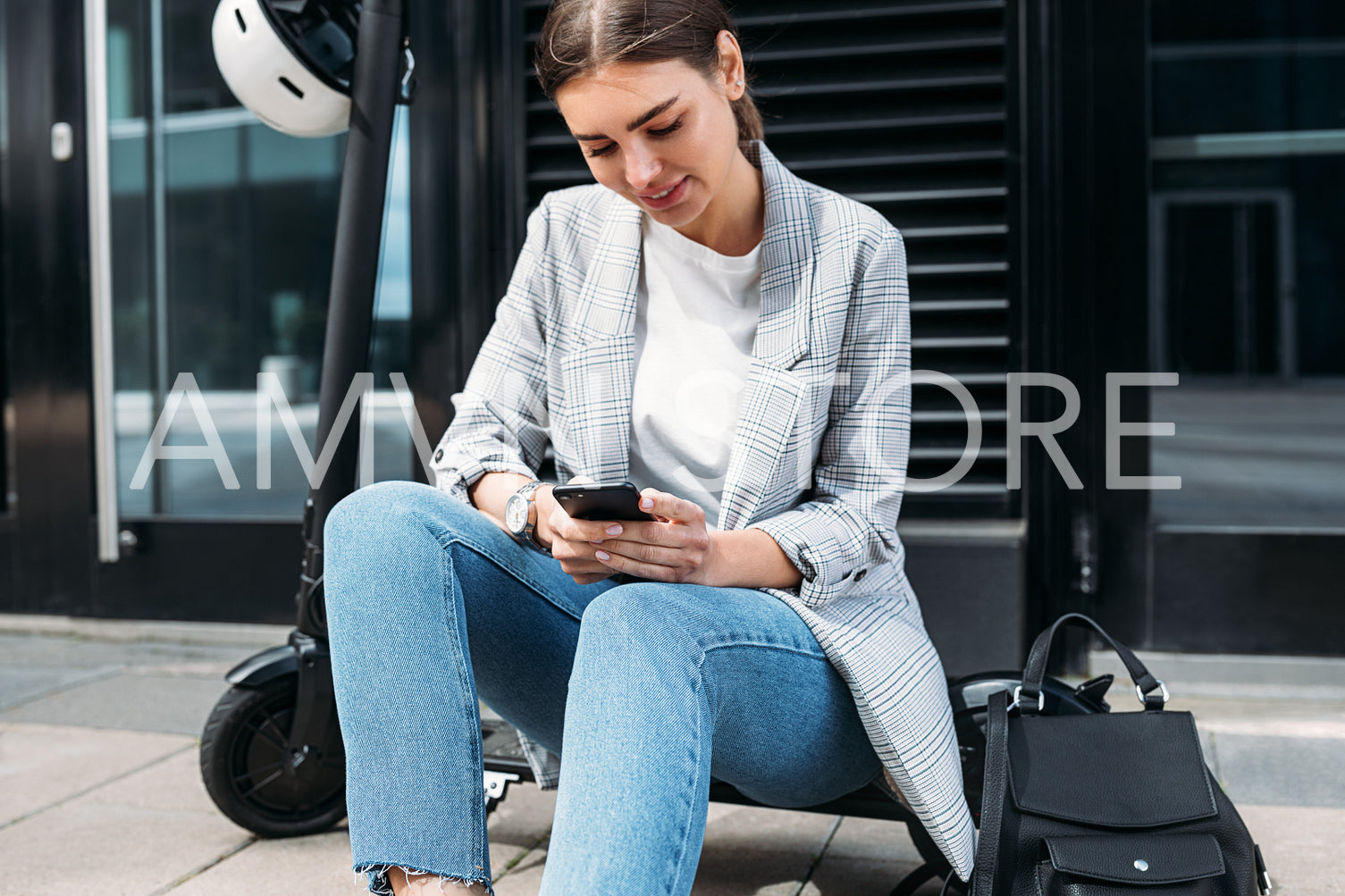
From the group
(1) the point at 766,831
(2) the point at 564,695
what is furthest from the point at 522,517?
(1) the point at 766,831

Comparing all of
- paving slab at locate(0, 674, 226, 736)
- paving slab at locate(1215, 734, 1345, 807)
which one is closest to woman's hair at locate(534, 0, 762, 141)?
paving slab at locate(1215, 734, 1345, 807)

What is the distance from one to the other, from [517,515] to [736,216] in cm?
53

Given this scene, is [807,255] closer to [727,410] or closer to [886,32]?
[727,410]

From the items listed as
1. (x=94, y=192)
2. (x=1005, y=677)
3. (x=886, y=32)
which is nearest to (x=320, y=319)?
(x=94, y=192)

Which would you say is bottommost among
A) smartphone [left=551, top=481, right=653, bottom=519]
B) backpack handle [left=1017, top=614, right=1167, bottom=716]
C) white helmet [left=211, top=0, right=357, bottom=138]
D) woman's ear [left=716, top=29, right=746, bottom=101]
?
backpack handle [left=1017, top=614, right=1167, bottom=716]

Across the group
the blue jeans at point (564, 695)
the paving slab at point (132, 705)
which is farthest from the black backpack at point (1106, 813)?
the paving slab at point (132, 705)

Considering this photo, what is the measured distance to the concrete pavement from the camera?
182 centimetres

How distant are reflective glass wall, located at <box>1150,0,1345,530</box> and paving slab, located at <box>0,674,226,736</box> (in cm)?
237

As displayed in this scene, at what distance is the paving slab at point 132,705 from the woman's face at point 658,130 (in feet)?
5.82

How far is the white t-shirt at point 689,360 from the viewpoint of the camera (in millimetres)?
1579

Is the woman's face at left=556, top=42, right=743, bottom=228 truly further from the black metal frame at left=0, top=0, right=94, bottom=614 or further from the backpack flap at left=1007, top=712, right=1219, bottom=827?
the black metal frame at left=0, top=0, right=94, bottom=614

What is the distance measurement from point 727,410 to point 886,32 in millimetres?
1561

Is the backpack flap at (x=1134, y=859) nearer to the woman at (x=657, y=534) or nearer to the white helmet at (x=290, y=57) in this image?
the woman at (x=657, y=534)

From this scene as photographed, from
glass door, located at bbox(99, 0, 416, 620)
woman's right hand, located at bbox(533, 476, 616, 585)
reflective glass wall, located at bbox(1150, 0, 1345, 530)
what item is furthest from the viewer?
glass door, located at bbox(99, 0, 416, 620)
